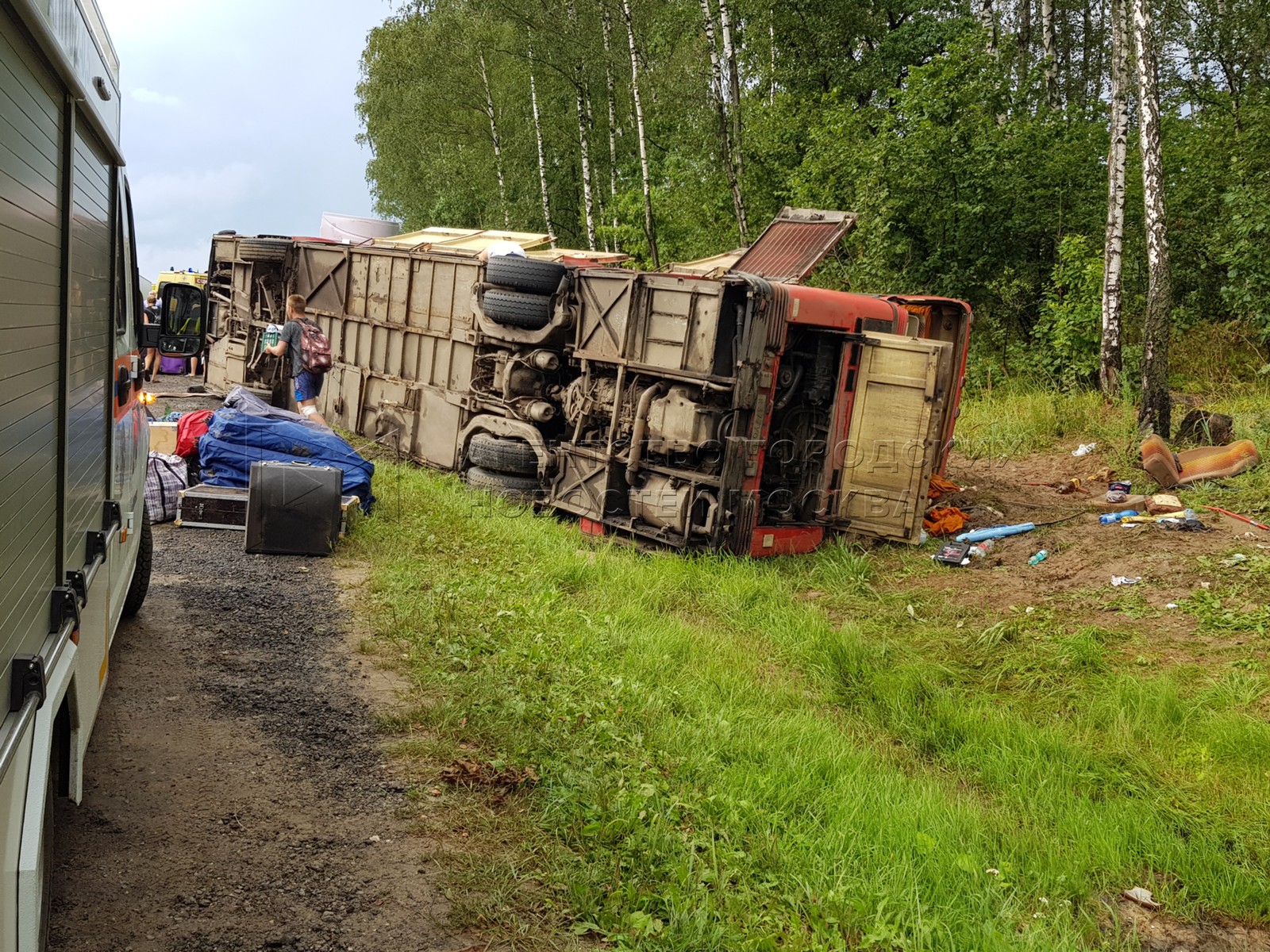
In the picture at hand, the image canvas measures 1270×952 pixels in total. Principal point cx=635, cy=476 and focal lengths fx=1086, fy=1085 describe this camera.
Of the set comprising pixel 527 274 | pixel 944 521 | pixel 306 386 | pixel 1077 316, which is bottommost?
pixel 944 521

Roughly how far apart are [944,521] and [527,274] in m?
5.10

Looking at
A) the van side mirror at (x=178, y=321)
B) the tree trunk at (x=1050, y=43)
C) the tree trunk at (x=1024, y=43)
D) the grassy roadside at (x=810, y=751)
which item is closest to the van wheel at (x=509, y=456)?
the grassy roadside at (x=810, y=751)

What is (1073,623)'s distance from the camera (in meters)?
8.30

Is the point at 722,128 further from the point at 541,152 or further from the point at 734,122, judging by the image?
the point at 541,152

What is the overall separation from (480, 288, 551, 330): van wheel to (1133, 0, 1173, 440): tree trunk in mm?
6854

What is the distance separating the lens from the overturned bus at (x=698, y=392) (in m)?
9.89

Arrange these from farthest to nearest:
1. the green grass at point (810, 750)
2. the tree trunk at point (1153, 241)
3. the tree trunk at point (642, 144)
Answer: the tree trunk at point (642, 144) → the tree trunk at point (1153, 241) → the green grass at point (810, 750)

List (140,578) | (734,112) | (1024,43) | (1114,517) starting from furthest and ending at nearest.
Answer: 1. (1024,43)
2. (734,112)
3. (1114,517)
4. (140,578)

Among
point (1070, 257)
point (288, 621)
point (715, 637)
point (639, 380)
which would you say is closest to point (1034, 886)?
point (715, 637)

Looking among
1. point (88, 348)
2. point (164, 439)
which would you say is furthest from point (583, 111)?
point (88, 348)

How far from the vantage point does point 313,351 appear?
39.1ft

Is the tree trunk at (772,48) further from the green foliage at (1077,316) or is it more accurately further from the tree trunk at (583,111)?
the green foliage at (1077,316)

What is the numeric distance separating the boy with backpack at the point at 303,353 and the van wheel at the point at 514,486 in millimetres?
1917

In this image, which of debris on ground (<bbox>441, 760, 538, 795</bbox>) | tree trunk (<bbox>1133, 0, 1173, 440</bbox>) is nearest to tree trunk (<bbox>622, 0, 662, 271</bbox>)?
tree trunk (<bbox>1133, 0, 1173, 440</bbox>)
